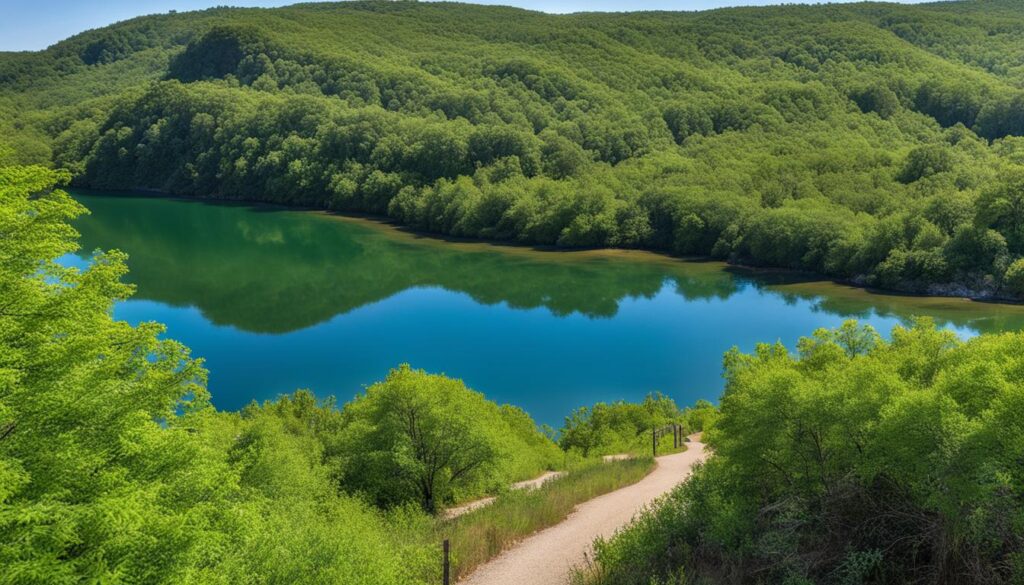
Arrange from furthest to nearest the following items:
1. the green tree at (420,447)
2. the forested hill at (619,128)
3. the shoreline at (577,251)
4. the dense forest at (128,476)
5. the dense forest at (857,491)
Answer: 1. the forested hill at (619,128)
2. the shoreline at (577,251)
3. the green tree at (420,447)
4. the dense forest at (857,491)
5. the dense forest at (128,476)

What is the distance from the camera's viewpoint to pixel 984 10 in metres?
163

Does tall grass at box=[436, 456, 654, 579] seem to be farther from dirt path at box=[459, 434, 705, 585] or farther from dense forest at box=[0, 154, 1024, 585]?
dirt path at box=[459, 434, 705, 585]

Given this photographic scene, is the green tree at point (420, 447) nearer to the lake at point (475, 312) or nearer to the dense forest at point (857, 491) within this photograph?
the dense forest at point (857, 491)

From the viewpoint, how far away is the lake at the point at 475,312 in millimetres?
39688

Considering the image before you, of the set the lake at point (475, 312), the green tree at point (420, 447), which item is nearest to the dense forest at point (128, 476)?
the green tree at point (420, 447)

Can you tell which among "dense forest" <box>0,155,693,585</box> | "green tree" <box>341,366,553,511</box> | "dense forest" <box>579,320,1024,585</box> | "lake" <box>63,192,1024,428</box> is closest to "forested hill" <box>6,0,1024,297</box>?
"lake" <box>63,192,1024,428</box>

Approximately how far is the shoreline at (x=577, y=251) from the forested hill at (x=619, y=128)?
3.54ft

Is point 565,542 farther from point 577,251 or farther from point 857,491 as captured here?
point 577,251

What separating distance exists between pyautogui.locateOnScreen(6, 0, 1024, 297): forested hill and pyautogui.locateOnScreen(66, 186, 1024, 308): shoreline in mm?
1078

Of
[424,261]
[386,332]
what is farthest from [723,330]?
[424,261]

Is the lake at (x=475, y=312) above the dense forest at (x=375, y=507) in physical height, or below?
below

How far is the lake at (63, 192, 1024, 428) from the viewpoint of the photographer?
39688 millimetres

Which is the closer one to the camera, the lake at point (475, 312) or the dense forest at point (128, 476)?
the dense forest at point (128, 476)

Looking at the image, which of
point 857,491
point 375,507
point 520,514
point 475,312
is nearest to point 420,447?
point 375,507
